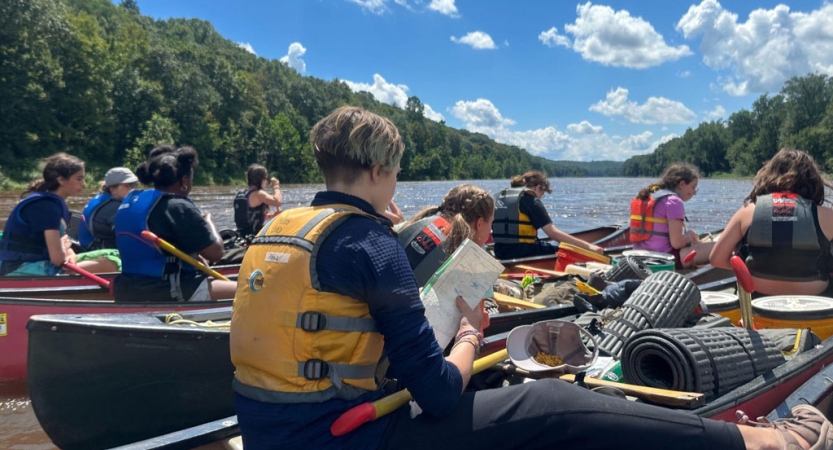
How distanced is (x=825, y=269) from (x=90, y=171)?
125 feet

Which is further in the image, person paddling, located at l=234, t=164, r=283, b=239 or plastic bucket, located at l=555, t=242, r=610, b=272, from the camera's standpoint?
person paddling, located at l=234, t=164, r=283, b=239

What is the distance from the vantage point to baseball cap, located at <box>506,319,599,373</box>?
2.54 meters

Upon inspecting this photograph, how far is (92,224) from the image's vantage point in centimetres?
618

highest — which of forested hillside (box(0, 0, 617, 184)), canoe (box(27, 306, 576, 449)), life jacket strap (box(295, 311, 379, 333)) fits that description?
forested hillside (box(0, 0, 617, 184))

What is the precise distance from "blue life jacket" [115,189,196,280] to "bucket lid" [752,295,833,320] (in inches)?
155

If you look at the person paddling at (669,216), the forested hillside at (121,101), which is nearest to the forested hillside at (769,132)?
the forested hillside at (121,101)

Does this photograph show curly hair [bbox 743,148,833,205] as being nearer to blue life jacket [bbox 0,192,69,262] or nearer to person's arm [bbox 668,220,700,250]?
person's arm [bbox 668,220,700,250]

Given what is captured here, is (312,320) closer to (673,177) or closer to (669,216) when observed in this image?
(669,216)

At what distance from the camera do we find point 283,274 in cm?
151

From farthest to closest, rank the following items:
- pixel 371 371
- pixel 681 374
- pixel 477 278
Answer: pixel 681 374 → pixel 477 278 → pixel 371 371

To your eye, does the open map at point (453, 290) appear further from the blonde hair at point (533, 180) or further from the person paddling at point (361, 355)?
the blonde hair at point (533, 180)

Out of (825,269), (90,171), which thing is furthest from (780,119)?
(825,269)

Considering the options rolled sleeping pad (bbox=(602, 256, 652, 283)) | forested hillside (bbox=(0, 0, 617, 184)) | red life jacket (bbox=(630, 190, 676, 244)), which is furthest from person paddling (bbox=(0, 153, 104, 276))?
forested hillside (bbox=(0, 0, 617, 184))

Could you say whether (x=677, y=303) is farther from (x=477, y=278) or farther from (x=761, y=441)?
(x=477, y=278)
